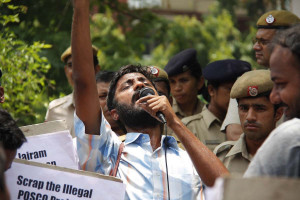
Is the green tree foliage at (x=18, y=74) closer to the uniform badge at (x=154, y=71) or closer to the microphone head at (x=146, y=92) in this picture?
the uniform badge at (x=154, y=71)

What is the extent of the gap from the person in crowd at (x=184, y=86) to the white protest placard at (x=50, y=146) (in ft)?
8.11

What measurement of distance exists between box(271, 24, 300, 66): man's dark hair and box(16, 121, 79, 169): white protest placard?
1.72 m

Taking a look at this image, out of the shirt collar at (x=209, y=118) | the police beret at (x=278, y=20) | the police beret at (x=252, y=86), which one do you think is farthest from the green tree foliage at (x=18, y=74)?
the police beret at (x=278, y=20)

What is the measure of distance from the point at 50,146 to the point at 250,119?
156cm

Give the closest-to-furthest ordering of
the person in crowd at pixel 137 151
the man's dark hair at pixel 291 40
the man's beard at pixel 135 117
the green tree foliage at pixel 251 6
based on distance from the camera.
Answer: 1. the man's dark hair at pixel 291 40
2. the person in crowd at pixel 137 151
3. the man's beard at pixel 135 117
4. the green tree foliage at pixel 251 6

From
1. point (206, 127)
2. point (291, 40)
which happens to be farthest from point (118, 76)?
point (291, 40)

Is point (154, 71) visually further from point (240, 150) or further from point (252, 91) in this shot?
point (240, 150)

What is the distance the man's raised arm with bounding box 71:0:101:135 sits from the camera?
139 inches

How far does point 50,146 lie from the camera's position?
3.67 meters

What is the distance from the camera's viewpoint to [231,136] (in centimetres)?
482

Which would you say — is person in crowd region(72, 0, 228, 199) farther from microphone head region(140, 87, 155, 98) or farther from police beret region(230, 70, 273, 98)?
police beret region(230, 70, 273, 98)

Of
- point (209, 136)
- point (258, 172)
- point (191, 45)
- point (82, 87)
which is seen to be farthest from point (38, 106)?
point (191, 45)

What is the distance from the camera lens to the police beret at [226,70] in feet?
17.9

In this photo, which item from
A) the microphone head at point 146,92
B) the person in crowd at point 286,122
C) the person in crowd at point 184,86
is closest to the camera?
the person in crowd at point 286,122
